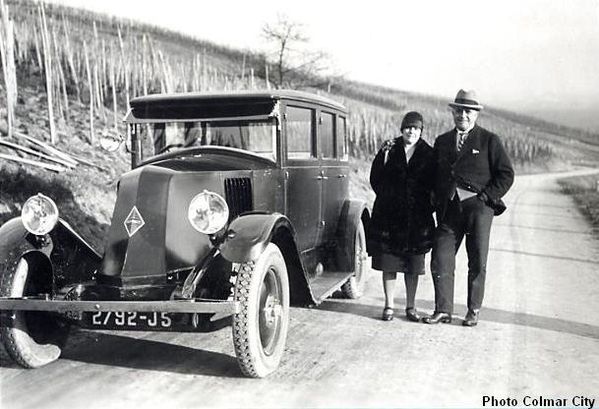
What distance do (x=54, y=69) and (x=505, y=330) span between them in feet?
48.6

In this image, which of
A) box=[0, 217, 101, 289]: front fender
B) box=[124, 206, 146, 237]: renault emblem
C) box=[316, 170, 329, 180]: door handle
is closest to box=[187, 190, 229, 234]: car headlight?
box=[124, 206, 146, 237]: renault emblem

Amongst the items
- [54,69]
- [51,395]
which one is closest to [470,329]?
[51,395]

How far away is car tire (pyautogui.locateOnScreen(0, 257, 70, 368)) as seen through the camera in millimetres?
3926

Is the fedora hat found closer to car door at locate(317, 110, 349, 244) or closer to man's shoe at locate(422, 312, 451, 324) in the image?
car door at locate(317, 110, 349, 244)

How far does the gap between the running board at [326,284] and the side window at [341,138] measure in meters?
1.35

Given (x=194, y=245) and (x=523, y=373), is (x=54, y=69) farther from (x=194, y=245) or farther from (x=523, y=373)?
(x=523, y=373)

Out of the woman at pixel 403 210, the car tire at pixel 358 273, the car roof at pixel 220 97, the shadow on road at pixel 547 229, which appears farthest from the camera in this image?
the shadow on road at pixel 547 229

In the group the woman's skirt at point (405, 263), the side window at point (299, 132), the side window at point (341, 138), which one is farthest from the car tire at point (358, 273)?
the side window at point (299, 132)

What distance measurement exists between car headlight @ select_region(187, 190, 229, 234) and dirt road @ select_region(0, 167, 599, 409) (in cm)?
96

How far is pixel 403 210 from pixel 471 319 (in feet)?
3.61

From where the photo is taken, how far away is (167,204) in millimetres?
4039

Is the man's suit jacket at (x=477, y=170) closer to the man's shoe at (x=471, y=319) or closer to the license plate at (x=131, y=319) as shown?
the man's shoe at (x=471, y=319)

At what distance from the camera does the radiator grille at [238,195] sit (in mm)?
4426

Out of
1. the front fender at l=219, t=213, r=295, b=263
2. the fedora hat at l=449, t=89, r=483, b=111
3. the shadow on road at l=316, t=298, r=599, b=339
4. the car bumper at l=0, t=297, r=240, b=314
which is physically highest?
the fedora hat at l=449, t=89, r=483, b=111
